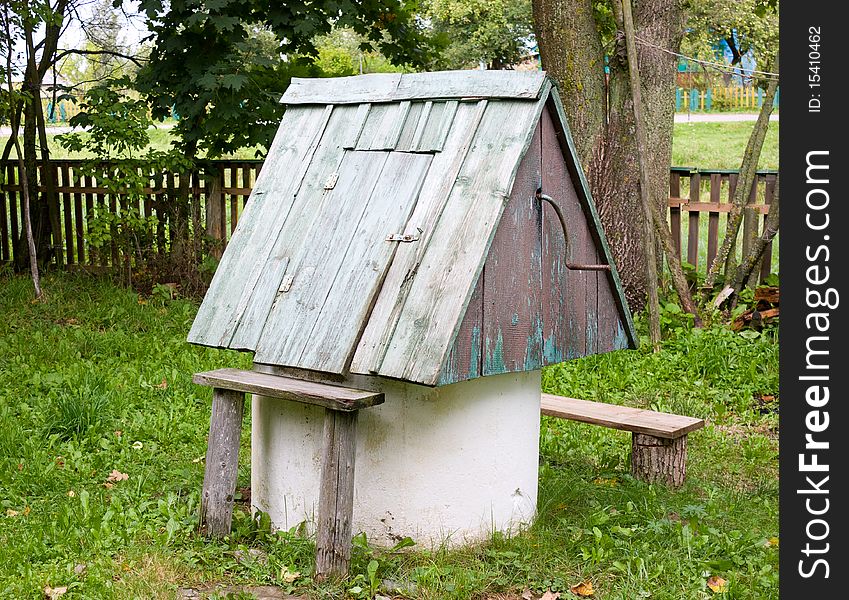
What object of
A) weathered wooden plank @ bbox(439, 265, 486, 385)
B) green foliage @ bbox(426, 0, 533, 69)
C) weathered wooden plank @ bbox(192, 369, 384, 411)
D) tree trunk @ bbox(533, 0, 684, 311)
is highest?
green foliage @ bbox(426, 0, 533, 69)

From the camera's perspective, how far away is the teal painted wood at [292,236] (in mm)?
4227

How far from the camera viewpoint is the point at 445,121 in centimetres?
415

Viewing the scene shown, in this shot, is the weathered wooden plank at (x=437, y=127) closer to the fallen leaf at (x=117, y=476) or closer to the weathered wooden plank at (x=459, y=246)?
the weathered wooden plank at (x=459, y=246)

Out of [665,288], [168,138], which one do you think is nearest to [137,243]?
[665,288]

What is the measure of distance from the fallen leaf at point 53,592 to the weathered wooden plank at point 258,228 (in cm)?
116

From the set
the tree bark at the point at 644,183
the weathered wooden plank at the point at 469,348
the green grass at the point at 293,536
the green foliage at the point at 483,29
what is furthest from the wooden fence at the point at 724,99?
the weathered wooden plank at the point at 469,348

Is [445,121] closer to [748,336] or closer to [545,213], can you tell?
[545,213]

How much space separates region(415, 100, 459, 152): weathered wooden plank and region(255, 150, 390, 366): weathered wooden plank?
0.67 feet

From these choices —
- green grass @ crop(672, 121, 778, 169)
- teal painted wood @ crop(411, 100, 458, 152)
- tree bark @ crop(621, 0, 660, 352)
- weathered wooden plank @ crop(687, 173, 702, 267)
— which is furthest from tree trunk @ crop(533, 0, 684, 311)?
green grass @ crop(672, 121, 778, 169)

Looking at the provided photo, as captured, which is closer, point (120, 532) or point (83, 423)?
point (120, 532)

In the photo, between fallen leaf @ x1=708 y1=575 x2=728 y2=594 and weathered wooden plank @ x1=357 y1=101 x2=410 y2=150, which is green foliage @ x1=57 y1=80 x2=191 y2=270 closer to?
weathered wooden plank @ x1=357 y1=101 x2=410 y2=150

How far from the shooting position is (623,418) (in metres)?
5.32

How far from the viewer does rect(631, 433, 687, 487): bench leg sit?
5.24 m

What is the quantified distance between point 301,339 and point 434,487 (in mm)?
846
